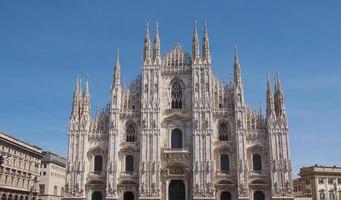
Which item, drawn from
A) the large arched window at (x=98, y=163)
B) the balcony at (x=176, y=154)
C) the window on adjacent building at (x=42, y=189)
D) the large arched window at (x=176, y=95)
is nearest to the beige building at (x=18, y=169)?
the window on adjacent building at (x=42, y=189)

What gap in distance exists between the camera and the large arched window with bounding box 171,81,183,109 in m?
57.5

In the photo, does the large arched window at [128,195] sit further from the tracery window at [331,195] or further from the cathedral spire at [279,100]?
the tracery window at [331,195]

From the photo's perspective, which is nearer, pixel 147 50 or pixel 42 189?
pixel 147 50

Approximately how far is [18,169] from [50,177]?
19993 mm

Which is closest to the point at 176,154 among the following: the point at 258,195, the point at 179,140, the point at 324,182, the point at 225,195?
the point at 179,140

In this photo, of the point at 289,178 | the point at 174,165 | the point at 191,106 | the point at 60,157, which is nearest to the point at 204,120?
the point at 191,106

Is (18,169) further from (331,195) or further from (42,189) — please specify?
(331,195)

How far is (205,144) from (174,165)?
4.70m

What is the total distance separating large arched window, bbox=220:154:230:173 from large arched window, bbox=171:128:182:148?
555 centimetres

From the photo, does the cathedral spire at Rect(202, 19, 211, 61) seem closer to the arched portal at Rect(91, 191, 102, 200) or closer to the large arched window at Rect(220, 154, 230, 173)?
the large arched window at Rect(220, 154, 230, 173)

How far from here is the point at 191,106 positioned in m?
56.5

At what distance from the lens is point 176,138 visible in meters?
56.3

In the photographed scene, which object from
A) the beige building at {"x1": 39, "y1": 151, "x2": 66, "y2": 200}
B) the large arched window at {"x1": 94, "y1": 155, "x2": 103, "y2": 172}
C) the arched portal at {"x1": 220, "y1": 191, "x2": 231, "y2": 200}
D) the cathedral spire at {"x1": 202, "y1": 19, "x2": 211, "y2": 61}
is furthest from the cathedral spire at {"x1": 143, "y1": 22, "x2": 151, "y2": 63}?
the beige building at {"x1": 39, "y1": 151, "x2": 66, "y2": 200}

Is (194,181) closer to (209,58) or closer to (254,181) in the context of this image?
(254,181)
